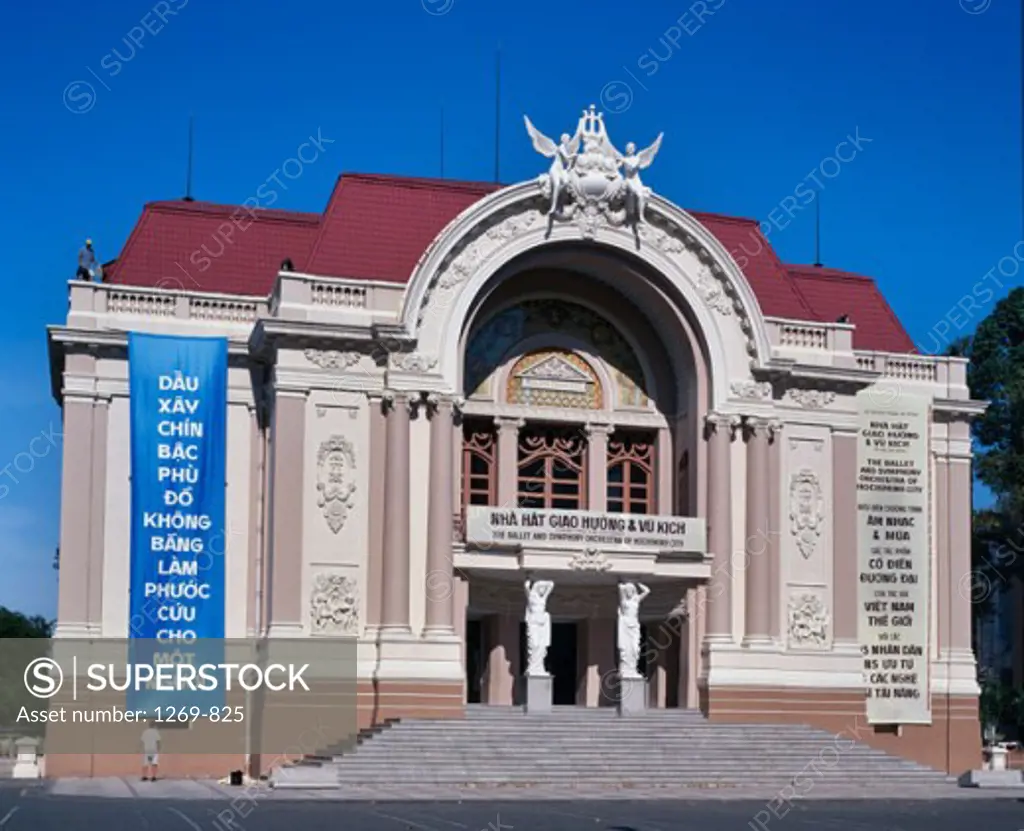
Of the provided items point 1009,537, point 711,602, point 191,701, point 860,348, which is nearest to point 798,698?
point 711,602

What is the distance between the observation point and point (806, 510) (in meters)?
A: 40.5

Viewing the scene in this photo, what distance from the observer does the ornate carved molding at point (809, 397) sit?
40844 millimetres

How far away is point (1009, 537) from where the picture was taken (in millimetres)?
57594

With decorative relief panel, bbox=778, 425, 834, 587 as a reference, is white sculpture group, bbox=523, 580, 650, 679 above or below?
below

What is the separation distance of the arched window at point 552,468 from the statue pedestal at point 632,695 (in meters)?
4.50

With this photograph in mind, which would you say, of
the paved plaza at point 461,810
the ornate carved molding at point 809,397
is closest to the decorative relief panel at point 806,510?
the ornate carved molding at point 809,397

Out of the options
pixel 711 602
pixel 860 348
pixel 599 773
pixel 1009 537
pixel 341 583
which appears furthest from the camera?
pixel 1009 537

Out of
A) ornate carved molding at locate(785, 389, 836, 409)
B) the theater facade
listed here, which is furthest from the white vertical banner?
ornate carved molding at locate(785, 389, 836, 409)

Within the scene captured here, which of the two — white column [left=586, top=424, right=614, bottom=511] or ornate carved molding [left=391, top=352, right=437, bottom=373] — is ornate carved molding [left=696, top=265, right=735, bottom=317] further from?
Answer: ornate carved molding [left=391, top=352, right=437, bottom=373]

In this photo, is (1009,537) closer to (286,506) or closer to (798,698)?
(798,698)


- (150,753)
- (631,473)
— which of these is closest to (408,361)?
(631,473)

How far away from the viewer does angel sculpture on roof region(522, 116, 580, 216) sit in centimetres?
3875

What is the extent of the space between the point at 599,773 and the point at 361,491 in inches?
295

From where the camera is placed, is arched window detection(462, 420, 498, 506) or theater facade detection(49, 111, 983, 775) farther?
arched window detection(462, 420, 498, 506)
